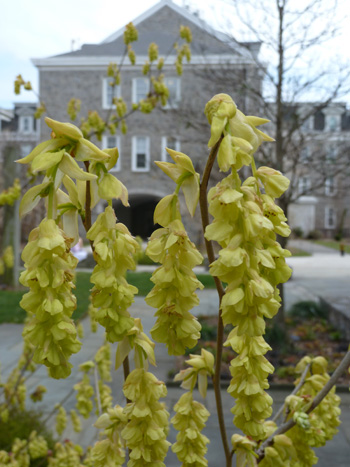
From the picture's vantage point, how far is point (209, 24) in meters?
5.75

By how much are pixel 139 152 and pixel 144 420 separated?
22.3 metres

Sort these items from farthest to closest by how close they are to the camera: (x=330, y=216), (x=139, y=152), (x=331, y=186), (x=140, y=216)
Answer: (x=330, y=216)
(x=140, y=216)
(x=139, y=152)
(x=331, y=186)

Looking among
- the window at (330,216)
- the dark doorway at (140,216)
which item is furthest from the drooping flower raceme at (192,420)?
the window at (330,216)

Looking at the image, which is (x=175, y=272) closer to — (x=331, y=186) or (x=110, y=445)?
(x=110, y=445)

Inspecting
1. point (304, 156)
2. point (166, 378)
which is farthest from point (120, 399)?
point (304, 156)

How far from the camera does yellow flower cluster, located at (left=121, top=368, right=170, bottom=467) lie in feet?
2.47

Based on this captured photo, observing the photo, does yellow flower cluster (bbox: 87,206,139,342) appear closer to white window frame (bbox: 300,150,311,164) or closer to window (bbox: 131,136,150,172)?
white window frame (bbox: 300,150,311,164)

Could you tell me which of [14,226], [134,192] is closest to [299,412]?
[14,226]

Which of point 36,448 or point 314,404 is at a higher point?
point 314,404

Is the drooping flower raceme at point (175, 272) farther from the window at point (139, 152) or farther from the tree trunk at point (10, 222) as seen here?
the window at point (139, 152)

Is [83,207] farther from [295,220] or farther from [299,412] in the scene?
[295,220]

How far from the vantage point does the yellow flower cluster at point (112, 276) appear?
61 centimetres

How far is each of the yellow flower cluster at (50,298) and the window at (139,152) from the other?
22.1 metres

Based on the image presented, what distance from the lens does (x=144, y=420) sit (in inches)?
30.4
